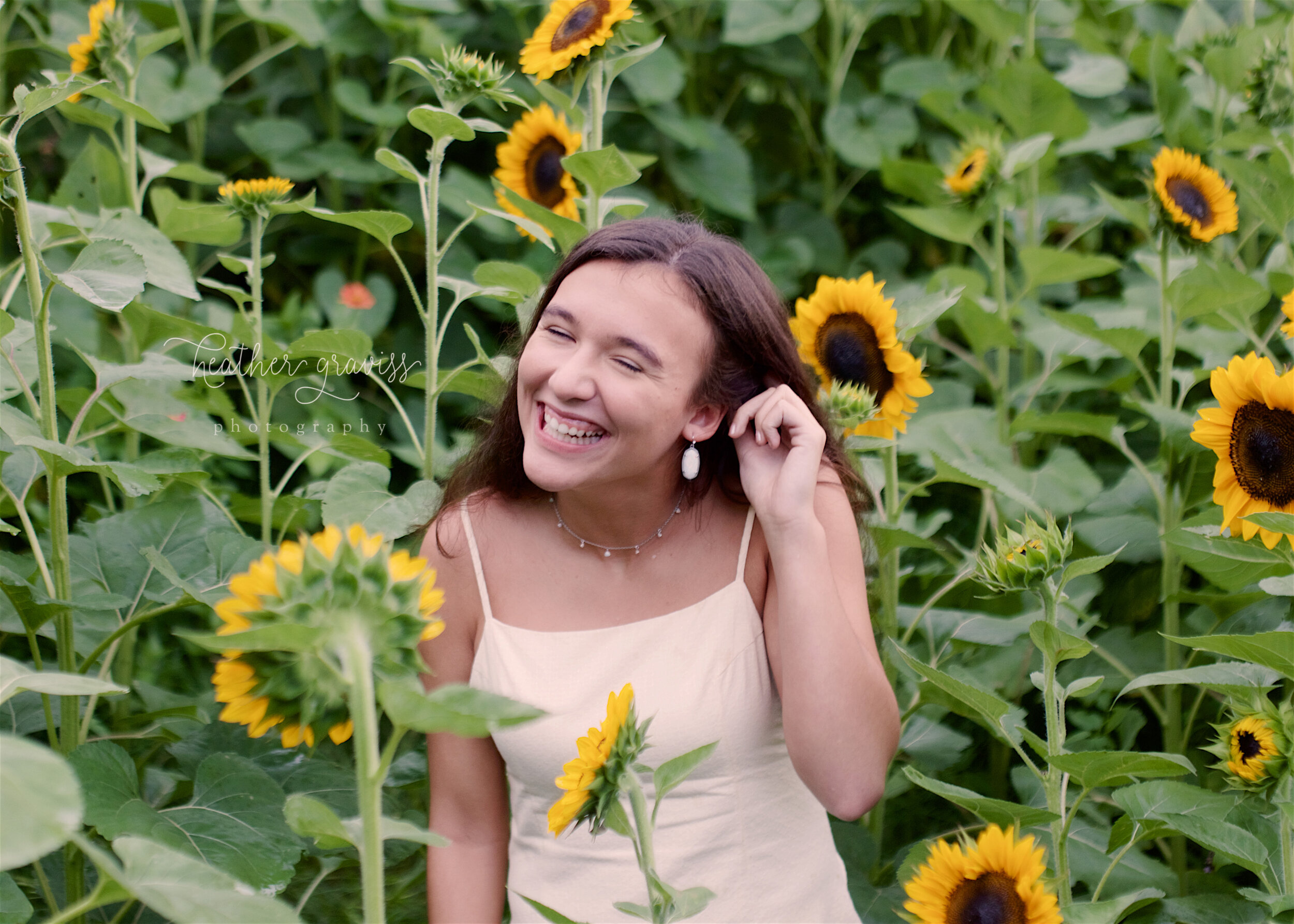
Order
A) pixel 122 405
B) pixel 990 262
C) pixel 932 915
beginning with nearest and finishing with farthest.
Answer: pixel 932 915 < pixel 122 405 < pixel 990 262

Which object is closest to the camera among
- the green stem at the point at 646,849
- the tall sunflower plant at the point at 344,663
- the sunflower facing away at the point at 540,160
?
the tall sunflower plant at the point at 344,663

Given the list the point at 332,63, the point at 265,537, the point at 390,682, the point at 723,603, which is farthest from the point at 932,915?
the point at 332,63

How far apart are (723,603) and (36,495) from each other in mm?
1102

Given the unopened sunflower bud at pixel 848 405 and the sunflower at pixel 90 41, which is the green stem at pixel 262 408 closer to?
the sunflower at pixel 90 41

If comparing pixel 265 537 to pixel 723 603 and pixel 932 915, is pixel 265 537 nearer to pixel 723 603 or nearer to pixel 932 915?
pixel 723 603

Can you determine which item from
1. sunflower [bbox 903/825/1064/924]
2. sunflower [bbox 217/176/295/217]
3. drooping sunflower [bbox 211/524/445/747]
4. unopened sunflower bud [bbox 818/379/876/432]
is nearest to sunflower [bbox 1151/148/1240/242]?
unopened sunflower bud [bbox 818/379/876/432]

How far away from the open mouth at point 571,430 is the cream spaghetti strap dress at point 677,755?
199 millimetres

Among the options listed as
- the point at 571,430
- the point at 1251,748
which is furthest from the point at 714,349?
the point at 1251,748

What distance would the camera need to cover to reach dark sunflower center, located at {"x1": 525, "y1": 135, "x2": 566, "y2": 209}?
1.45 metres

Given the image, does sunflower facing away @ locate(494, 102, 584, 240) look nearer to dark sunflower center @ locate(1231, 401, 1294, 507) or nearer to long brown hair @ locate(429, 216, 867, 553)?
long brown hair @ locate(429, 216, 867, 553)

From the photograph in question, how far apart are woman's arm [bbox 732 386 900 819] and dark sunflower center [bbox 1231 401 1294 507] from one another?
0.35 meters

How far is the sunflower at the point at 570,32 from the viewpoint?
1180mm

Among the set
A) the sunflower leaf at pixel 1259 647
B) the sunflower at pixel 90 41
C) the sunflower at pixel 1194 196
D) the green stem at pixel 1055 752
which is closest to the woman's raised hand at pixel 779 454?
the green stem at pixel 1055 752

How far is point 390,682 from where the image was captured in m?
A: 0.50
